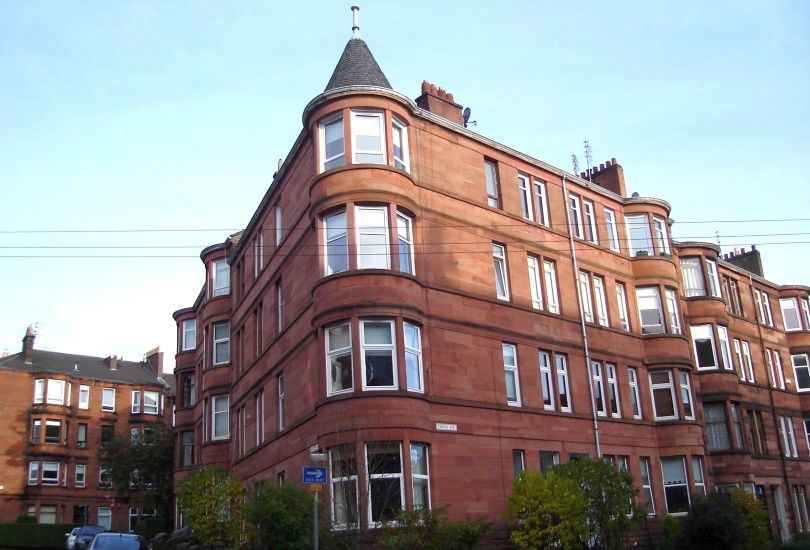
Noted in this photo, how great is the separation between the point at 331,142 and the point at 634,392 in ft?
52.2

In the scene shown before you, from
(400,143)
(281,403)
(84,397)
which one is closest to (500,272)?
(400,143)

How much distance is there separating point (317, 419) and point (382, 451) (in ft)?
8.80

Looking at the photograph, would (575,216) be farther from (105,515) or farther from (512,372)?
(105,515)

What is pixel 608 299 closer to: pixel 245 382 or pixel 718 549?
pixel 718 549

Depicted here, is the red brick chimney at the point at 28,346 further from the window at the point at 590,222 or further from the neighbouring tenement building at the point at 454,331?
the window at the point at 590,222

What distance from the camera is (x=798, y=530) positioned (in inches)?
1560

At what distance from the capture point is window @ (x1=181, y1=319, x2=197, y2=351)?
1913 inches

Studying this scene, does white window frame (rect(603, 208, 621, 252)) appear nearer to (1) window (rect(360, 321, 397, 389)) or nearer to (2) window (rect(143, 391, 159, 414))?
(1) window (rect(360, 321, 397, 389))

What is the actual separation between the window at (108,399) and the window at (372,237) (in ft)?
171

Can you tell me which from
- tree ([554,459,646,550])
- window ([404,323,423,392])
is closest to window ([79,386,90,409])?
window ([404,323,423,392])

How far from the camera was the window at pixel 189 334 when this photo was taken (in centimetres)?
4859

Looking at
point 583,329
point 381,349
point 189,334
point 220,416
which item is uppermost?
point 189,334

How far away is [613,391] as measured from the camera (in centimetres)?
3073

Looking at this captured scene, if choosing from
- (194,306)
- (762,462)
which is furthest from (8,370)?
(762,462)
